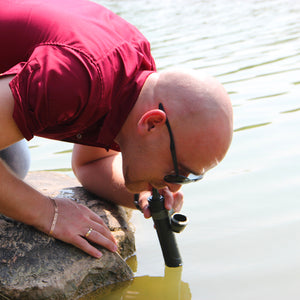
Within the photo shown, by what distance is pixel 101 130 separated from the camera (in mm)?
2338

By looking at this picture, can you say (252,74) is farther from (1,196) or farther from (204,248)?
(1,196)

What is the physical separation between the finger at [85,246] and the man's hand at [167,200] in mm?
308

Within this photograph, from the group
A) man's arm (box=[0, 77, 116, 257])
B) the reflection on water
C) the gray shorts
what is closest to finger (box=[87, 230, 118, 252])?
man's arm (box=[0, 77, 116, 257])

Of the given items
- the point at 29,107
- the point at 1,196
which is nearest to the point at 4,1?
the point at 29,107

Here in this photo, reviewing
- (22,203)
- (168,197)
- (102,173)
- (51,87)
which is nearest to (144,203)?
(168,197)

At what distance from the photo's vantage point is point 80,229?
8.05 feet

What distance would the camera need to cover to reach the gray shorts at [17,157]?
2902mm

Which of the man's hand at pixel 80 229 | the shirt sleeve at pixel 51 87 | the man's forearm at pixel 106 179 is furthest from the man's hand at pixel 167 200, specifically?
the shirt sleeve at pixel 51 87

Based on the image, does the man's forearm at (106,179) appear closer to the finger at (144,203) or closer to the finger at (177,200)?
the finger at (144,203)

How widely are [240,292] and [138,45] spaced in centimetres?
116

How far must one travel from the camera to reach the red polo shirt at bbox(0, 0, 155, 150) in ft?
6.75

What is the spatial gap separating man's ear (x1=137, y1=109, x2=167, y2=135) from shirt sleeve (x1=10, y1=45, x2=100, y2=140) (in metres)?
0.24

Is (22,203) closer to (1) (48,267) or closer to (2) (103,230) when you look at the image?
(1) (48,267)

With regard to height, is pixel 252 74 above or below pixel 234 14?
above
